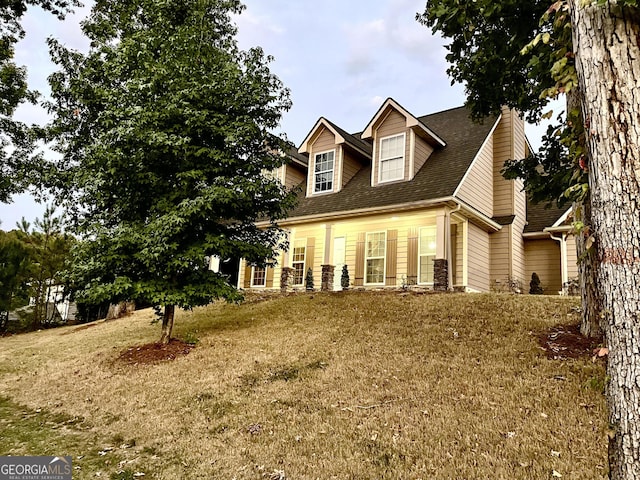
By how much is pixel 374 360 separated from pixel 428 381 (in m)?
1.22

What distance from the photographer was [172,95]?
8906mm

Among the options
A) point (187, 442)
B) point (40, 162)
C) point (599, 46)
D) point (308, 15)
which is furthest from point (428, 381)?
point (308, 15)

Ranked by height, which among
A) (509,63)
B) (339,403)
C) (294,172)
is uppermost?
(294,172)

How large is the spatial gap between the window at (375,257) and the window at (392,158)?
2048mm

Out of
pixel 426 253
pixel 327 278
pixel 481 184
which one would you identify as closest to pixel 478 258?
pixel 426 253

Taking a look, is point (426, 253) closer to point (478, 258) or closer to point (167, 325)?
point (478, 258)

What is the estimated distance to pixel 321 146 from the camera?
1609 cm

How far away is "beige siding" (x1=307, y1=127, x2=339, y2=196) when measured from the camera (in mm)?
15812

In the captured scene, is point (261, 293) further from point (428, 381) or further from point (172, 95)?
point (428, 381)

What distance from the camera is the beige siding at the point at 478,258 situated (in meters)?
13.1

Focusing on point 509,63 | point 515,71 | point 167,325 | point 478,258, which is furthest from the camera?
point 478,258

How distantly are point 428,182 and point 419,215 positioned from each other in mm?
1177

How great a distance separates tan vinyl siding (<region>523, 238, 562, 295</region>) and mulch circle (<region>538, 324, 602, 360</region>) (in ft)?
25.5

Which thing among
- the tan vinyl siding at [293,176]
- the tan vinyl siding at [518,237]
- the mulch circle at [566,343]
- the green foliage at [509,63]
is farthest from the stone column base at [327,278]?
the mulch circle at [566,343]
